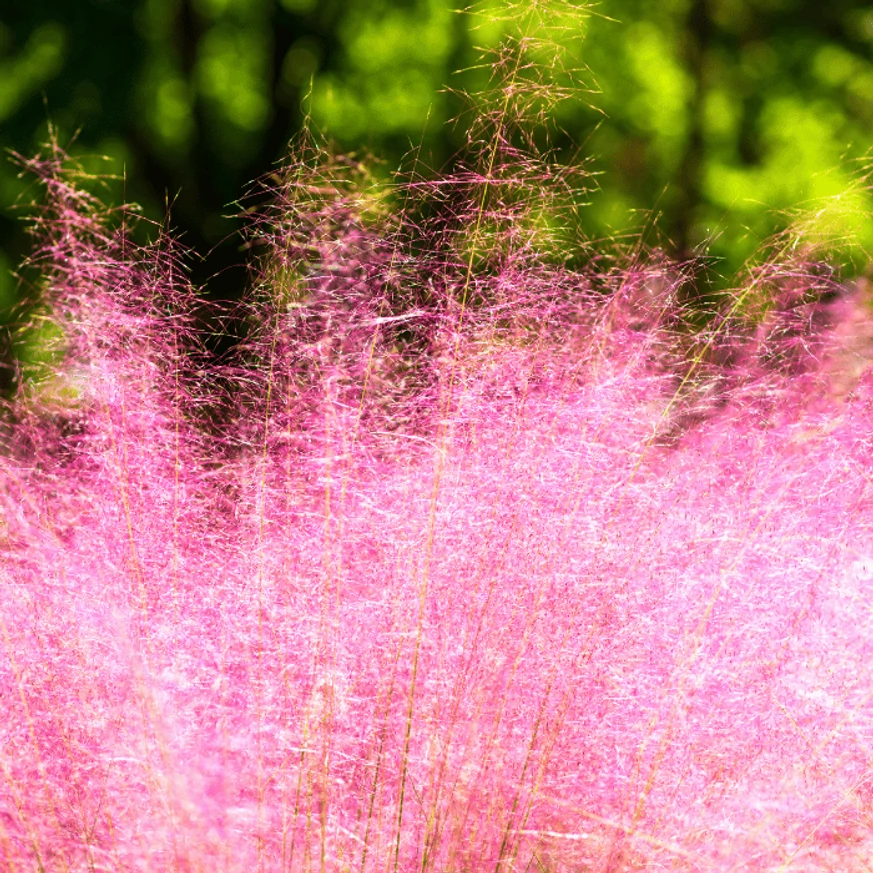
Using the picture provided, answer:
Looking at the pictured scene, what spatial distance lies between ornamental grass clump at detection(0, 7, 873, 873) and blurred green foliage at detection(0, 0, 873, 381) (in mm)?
5761

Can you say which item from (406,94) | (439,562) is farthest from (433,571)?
(406,94)

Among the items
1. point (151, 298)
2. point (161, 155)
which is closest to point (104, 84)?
point (161, 155)

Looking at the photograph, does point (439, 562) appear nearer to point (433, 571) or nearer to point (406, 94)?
point (433, 571)

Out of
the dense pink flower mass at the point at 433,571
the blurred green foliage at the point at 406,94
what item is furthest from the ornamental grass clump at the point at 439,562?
the blurred green foliage at the point at 406,94

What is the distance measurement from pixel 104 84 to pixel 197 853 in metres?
7.32

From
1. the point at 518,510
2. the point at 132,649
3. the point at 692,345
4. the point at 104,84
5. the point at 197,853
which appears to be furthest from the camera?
the point at 104,84

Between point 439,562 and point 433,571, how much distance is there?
0.06ft

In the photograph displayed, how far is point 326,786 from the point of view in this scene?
62.0 inches

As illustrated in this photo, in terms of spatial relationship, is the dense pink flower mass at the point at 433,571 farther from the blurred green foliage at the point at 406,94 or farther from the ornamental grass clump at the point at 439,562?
the blurred green foliage at the point at 406,94

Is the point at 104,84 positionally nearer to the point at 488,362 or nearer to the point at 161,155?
the point at 161,155

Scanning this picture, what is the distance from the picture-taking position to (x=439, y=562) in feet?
5.66

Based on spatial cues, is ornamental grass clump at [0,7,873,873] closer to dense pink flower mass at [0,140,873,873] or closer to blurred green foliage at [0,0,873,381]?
dense pink flower mass at [0,140,873,873]

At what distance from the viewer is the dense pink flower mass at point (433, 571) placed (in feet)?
→ 5.18

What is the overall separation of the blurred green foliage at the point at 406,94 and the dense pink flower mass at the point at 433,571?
576cm
